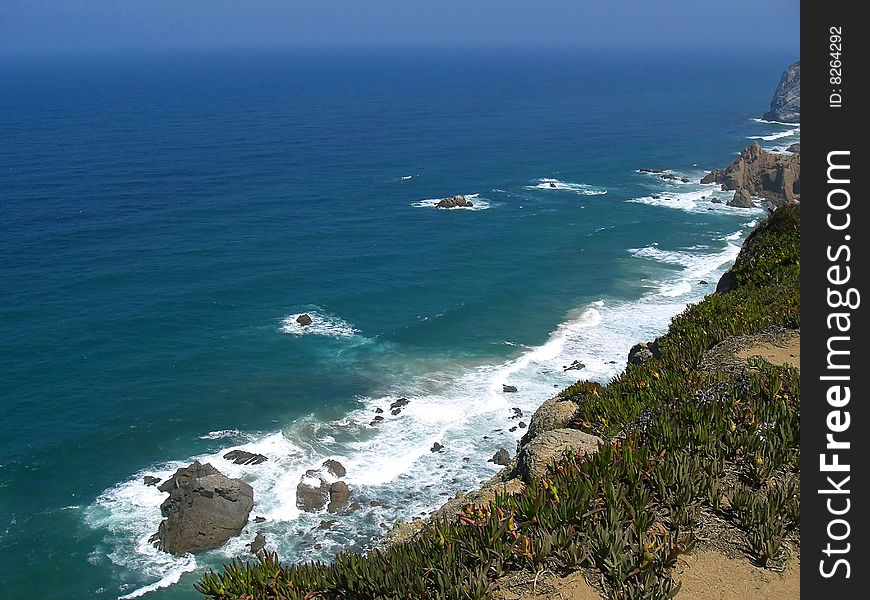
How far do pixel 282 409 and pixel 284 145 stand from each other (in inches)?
3027

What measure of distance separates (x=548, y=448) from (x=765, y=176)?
80483mm

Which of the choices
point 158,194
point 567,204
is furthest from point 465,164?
point 158,194

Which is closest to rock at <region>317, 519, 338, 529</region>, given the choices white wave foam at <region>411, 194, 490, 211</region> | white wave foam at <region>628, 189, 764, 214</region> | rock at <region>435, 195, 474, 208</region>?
white wave foam at <region>411, 194, 490, 211</region>

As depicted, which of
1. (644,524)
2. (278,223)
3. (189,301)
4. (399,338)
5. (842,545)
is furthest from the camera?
(278,223)

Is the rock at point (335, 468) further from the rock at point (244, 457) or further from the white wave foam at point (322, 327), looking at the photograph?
the white wave foam at point (322, 327)

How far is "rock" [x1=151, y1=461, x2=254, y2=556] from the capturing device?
31.0m

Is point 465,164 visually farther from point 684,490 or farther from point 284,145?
point 684,490

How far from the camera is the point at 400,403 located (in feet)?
135

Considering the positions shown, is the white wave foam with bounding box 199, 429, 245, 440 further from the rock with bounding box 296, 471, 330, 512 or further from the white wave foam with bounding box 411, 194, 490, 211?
the white wave foam with bounding box 411, 194, 490, 211

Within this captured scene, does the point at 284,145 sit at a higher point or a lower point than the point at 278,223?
higher

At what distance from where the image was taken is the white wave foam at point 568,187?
86938 mm

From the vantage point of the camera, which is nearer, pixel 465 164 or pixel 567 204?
pixel 567 204

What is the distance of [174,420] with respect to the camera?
40.7 meters

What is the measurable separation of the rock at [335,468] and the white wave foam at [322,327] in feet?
50.1
